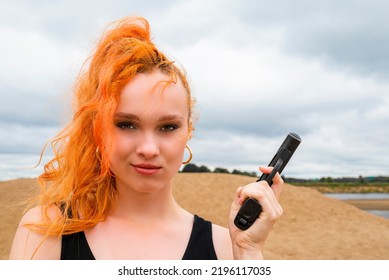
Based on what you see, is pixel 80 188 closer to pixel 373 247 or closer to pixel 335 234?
pixel 373 247

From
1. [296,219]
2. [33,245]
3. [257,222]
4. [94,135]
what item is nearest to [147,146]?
[94,135]

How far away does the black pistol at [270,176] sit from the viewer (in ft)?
6.54

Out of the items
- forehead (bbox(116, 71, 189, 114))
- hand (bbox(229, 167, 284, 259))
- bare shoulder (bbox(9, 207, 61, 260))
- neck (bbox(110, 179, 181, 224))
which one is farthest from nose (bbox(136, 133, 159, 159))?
bare shoulder (bbox(9, 207, 61, 260))

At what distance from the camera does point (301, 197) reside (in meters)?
20.5

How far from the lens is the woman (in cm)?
203

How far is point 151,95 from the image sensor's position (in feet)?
6.73

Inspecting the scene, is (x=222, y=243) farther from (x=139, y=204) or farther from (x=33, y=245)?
(x=33, y=245)

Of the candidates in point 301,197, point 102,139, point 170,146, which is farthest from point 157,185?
point 301,197

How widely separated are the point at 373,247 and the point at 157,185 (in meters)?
13.5

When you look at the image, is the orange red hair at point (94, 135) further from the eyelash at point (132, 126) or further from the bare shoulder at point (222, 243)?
the bare shoulder at point (222, 243)

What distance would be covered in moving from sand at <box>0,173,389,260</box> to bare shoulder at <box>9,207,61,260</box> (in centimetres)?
1018

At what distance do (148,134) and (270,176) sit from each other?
0.62 m

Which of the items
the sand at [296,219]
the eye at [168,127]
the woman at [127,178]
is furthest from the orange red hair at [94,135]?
the sand at [296,219]

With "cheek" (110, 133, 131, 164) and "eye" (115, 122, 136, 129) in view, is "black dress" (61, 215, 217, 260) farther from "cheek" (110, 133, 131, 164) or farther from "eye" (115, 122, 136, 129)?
"eye" (115, 122, 136, 129)
